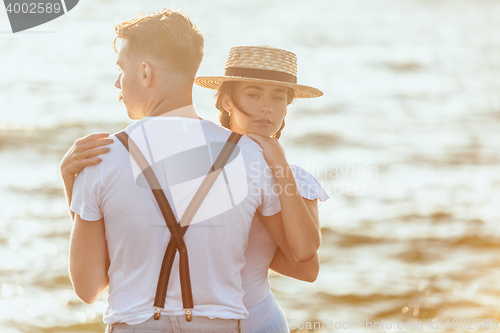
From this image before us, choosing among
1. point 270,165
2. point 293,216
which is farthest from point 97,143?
point 293,216

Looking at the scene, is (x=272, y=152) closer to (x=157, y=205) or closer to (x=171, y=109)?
(x=171, y=109)

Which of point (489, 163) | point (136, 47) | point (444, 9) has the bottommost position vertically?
point (489, 163)

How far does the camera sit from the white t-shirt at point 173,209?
1889 mm

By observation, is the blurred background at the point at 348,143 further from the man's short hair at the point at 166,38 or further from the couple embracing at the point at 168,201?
the couple embracing at the point at 168,201

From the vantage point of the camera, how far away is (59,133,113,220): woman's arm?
1.91 metres

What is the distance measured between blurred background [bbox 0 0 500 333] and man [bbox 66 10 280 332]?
0.37 metres

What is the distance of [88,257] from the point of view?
1.96 meters

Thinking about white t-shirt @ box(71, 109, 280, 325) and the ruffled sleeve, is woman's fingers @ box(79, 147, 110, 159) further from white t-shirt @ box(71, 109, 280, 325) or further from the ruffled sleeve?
the ruffled sleeve

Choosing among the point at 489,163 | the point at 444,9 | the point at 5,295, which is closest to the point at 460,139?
the point at 489,163

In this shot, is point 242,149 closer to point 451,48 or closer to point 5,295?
point 5,295

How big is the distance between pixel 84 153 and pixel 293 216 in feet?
2.44

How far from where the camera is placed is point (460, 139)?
12664mm

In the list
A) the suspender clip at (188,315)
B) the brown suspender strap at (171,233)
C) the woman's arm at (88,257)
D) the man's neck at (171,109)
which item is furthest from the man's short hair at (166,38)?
the suspender clip at (188,315)

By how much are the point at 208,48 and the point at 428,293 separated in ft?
39.8
